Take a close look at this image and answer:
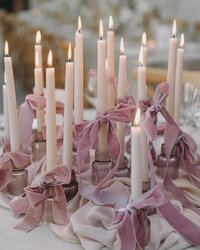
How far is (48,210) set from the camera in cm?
85

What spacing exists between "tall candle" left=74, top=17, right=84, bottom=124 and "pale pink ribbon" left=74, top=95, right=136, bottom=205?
65 millimetres

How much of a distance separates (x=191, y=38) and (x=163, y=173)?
13.3 ft

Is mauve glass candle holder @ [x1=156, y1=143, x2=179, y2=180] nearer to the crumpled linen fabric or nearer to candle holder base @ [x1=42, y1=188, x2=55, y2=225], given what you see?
the crumpled linen fabric

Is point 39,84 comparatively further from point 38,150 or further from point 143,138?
point 143,138

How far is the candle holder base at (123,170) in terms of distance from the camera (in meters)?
0.98

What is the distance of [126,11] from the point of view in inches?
172

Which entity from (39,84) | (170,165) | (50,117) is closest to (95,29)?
(39,84)

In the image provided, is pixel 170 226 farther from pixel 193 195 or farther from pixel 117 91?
pixel 117 91

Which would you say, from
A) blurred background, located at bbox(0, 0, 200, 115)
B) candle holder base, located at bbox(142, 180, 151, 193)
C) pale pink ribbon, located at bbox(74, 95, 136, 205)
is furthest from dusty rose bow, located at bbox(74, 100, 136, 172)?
blurred background, located at bbox(0, 0, 200, 115)

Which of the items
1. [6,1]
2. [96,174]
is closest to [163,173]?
[96,174]

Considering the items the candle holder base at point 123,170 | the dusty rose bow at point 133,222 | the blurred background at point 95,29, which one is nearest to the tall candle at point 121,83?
the candle holder base at point 123,170

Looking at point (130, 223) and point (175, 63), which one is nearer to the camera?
point (130, 223)

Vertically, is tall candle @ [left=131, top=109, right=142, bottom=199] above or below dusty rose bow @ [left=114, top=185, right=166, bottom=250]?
above

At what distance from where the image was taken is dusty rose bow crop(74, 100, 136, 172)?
869 millimetres
